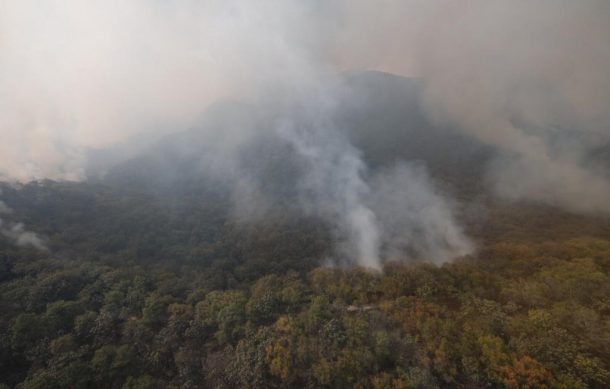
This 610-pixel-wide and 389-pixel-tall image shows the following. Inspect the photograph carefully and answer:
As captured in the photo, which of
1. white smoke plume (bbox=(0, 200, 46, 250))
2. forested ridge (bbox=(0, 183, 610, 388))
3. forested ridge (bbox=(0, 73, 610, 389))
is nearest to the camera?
forested ridge (bbox=(0, 183, 610, 388))

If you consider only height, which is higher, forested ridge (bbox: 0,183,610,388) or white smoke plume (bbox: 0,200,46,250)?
white smoke plume (bbox: 0,200,46,250)

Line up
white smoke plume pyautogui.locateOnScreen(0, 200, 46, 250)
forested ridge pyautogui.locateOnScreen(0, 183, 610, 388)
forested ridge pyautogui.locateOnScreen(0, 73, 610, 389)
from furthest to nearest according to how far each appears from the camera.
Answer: white smoke plume pyautogui.locateOnScreen(0, 200, 46, 250)
forested ridge pyautogui.locateOnScreen(0, 73, 610, 389)
forested ridge pyautogui.locateOnScreen(0, 183, 610, 388)

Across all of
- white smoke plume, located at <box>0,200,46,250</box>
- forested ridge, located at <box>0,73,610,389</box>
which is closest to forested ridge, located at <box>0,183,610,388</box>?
forested ridge, located at <box>0,73,610,389</box>

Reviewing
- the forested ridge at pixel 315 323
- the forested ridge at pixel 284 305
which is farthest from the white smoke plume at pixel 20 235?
the forested ridge at pixel 315 323

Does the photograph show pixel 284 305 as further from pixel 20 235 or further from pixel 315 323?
pixel 20 235

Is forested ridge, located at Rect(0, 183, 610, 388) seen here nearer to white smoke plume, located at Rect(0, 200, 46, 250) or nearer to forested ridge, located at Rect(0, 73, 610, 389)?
forested ridge, located at Rect(0, 73, 610, 389)

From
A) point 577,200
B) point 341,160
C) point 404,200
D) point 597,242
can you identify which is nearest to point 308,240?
point 404,200

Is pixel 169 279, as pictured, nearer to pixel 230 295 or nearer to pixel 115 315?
pixel 115 315

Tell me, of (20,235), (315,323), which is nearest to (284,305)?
(315,323)
